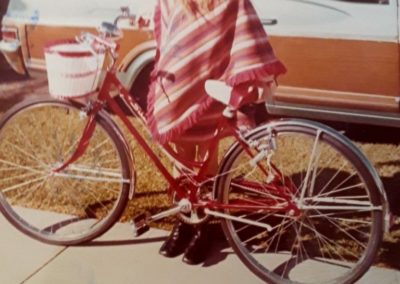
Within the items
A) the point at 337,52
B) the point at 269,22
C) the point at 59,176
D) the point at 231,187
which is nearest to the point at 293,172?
the point at 231,187

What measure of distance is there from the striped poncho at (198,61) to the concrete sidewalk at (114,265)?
2.08ft

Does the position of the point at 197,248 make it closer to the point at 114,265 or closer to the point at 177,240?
the point at 177,240

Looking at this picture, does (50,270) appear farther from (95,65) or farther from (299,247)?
(299,247)

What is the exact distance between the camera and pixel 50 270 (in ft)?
9.77

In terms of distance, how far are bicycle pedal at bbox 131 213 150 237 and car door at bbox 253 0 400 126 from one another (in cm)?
108

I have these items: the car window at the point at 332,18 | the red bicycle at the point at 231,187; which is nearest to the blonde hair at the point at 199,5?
the red bicycle at the point at 231,187

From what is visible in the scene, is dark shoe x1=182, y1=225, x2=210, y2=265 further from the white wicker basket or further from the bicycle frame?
the white wicker basket

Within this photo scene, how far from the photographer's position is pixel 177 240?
310 centimetres

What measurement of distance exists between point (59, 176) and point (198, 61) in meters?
0.98

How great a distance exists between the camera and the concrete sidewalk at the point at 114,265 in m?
2.89

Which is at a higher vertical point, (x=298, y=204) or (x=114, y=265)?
(x=298, y=204)

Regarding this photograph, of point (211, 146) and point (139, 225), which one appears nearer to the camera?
point (211, 146)

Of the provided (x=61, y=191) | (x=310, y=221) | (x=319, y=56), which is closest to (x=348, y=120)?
(x=319, y=56)

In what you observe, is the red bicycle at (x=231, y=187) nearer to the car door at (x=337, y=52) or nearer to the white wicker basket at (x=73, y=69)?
the white wicker basket at (x=73, y=69)
